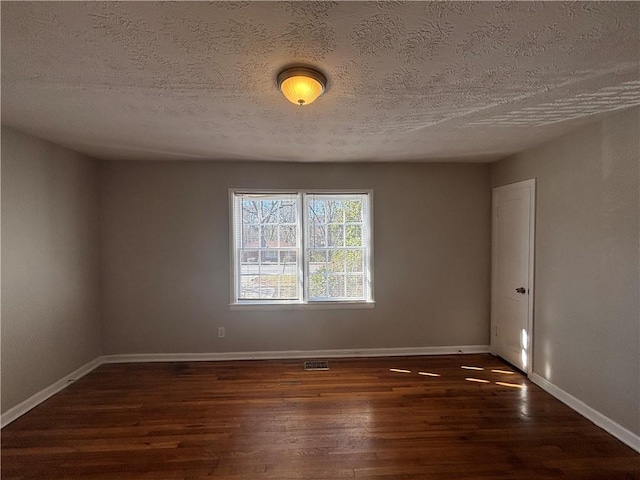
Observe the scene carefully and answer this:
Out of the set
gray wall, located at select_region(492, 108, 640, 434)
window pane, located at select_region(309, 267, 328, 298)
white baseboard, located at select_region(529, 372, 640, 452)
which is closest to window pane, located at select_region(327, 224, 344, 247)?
window pane, located at select_region(309, 267, 328, 298)

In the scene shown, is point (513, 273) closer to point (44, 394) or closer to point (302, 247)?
point (302, 247)

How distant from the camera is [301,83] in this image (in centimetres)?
160

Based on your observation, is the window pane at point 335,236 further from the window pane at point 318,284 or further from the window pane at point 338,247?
the window pane at point 318,284

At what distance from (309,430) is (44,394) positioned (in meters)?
2.49

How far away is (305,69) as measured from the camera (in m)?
1.56

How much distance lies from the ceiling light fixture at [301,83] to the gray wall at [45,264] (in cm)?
242

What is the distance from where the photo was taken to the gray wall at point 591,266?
221 cm

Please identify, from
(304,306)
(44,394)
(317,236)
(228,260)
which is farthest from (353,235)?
(44,394)

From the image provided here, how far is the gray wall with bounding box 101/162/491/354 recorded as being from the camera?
3.67 metres

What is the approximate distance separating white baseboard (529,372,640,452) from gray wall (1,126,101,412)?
4678mm

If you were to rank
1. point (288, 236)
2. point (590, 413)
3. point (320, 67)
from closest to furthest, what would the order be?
point (320, 67)
point (590, 413)
point (288, 236)

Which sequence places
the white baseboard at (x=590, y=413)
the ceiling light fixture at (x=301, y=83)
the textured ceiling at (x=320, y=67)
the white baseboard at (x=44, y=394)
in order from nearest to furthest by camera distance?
the textured ceiling at (x=320, y=67) < the ceiling light fixture at (x=301, y=83) < the white baseboard at (x=590, y=413) < the white baseboard at (x=44, y=394)

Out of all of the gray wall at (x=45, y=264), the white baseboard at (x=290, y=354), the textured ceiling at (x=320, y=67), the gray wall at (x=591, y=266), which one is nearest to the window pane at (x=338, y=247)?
the white baseboard at (x=290, y=354)

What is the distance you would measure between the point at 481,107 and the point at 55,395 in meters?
4.37
